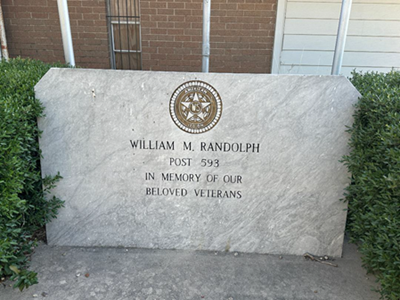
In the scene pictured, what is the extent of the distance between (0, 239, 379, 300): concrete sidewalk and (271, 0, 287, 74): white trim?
3511mm

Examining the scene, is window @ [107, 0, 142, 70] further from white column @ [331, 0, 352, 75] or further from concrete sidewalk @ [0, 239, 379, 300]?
concrete sidewalk @ [0, 239, 379, 300]

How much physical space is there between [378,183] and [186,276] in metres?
1.64

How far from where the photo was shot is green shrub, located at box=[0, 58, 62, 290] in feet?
6.96

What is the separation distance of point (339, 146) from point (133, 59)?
13.9 ft

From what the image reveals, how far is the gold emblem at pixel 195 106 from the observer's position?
262 cm

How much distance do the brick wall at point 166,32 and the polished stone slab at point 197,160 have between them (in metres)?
3.01

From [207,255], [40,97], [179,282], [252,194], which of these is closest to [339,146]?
[252,194]

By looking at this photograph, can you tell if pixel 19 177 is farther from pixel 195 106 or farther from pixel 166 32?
pixel 166 32

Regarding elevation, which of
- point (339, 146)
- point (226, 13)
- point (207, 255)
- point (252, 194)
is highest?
point (226, 13)

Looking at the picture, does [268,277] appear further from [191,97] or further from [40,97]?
[40,97]

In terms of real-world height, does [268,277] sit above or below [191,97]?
below

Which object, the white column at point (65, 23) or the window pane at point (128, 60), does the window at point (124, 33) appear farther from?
the white column at point (65, 23)

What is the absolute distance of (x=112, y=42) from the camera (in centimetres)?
559

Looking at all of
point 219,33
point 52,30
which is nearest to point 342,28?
point 219,33
